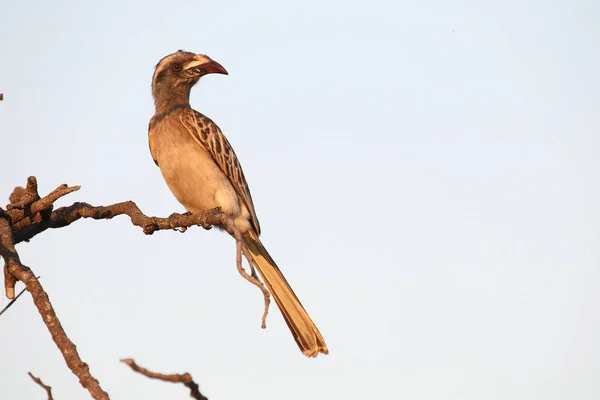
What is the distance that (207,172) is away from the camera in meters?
7.86

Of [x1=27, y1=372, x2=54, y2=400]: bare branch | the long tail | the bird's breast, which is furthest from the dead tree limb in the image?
the bird's breast

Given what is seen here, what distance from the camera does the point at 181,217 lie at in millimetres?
6215

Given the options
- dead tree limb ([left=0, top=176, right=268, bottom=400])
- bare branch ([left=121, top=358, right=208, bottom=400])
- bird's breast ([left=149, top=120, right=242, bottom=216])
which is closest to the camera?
bare branch ([left=121, top=358, right=208, bottom=400])

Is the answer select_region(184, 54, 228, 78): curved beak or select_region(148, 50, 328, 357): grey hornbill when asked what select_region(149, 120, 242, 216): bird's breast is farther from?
select_region(184, 54, 228, 78): curved beak

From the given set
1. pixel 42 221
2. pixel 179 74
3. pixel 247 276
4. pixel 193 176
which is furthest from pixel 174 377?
pixel 179 74

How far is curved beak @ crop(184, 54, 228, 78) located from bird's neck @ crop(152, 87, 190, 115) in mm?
206

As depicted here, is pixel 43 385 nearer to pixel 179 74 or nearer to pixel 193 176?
pixel 193 176

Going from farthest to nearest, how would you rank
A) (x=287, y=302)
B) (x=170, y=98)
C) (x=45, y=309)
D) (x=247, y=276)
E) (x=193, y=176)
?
(x=170, y=98) < (x=193, y=176) < (x=287, y=302) < (x=247, y=276) < (x=45, y=309)

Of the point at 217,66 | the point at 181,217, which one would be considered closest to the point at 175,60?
the point at 217,66

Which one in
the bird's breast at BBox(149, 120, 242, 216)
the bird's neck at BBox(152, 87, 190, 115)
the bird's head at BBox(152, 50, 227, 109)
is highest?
the bird's head at BBox(152, 50, 227, 109)

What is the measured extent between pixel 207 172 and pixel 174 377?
5.31m

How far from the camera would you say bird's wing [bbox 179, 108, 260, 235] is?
8.19 meters

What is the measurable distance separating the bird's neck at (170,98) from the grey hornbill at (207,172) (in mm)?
11

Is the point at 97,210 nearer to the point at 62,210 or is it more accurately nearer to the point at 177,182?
the point at 62,210
